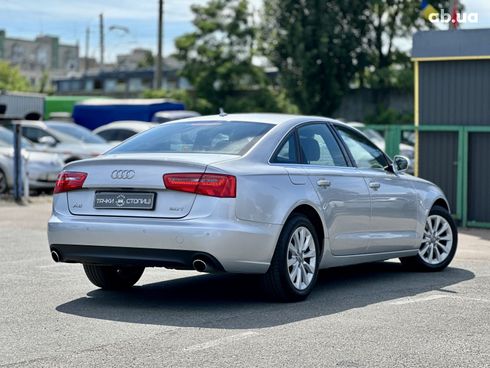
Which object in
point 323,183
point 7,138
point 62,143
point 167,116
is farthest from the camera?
point 167,116

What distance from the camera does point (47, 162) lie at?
73.3ft

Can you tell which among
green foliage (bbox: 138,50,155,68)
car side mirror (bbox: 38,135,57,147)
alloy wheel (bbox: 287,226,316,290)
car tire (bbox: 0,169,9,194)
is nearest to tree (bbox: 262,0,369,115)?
car side mirror (bbox: 38,135,57,147)

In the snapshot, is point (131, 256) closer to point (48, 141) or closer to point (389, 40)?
point (48, 141)

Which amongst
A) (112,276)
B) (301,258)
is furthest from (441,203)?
(112,276)

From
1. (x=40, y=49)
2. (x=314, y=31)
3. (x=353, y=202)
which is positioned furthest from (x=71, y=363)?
(x=40, y=49)

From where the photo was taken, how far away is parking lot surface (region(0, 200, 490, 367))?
250 inches

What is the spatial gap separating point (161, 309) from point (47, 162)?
Result: 14.7 metres

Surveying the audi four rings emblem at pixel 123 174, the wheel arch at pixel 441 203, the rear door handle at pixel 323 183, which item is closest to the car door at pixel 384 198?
the wheel arch at pixel 441 203

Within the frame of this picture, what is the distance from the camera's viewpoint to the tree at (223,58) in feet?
208

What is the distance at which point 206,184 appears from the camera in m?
7.91

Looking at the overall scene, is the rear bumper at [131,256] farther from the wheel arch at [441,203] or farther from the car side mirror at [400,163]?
the wheel arch at [441,203]

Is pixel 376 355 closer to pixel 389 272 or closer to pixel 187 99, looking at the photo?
pixel 389 272

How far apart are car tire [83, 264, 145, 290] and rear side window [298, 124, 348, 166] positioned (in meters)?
1.78

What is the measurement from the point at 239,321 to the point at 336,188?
6.51ft
